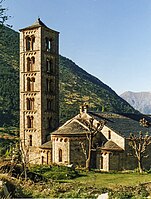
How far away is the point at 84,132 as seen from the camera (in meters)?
36.5

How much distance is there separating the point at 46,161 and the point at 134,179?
13649 mm

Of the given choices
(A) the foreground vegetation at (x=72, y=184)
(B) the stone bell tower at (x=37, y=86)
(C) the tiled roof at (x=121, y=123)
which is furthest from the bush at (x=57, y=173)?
(B) the stone bell tower at (x=37, y=86)

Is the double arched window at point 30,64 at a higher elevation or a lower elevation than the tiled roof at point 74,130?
higher

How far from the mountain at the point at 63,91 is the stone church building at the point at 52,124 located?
58.6 feet

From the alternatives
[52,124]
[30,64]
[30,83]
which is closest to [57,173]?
[52,124]

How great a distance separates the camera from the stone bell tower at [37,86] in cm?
4238

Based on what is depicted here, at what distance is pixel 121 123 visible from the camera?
131 ft

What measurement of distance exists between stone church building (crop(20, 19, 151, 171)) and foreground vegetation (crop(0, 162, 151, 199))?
13.2 ft

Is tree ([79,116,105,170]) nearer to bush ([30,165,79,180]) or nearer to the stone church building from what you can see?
the stone church building

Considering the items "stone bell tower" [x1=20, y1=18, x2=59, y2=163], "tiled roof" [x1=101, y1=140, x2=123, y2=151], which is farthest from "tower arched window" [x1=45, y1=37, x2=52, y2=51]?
"tiled roof" [x1=101, y1=140, x2=123, y2=151]

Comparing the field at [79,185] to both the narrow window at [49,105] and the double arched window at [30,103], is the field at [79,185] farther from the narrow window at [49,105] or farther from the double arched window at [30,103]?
the double arched window at [30,103]

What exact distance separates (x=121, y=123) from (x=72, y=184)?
18.6 meters

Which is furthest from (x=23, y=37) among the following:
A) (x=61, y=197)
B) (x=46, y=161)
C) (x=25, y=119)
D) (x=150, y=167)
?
(x=61, y=197)

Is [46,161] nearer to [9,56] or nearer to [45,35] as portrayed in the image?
[45,35]
